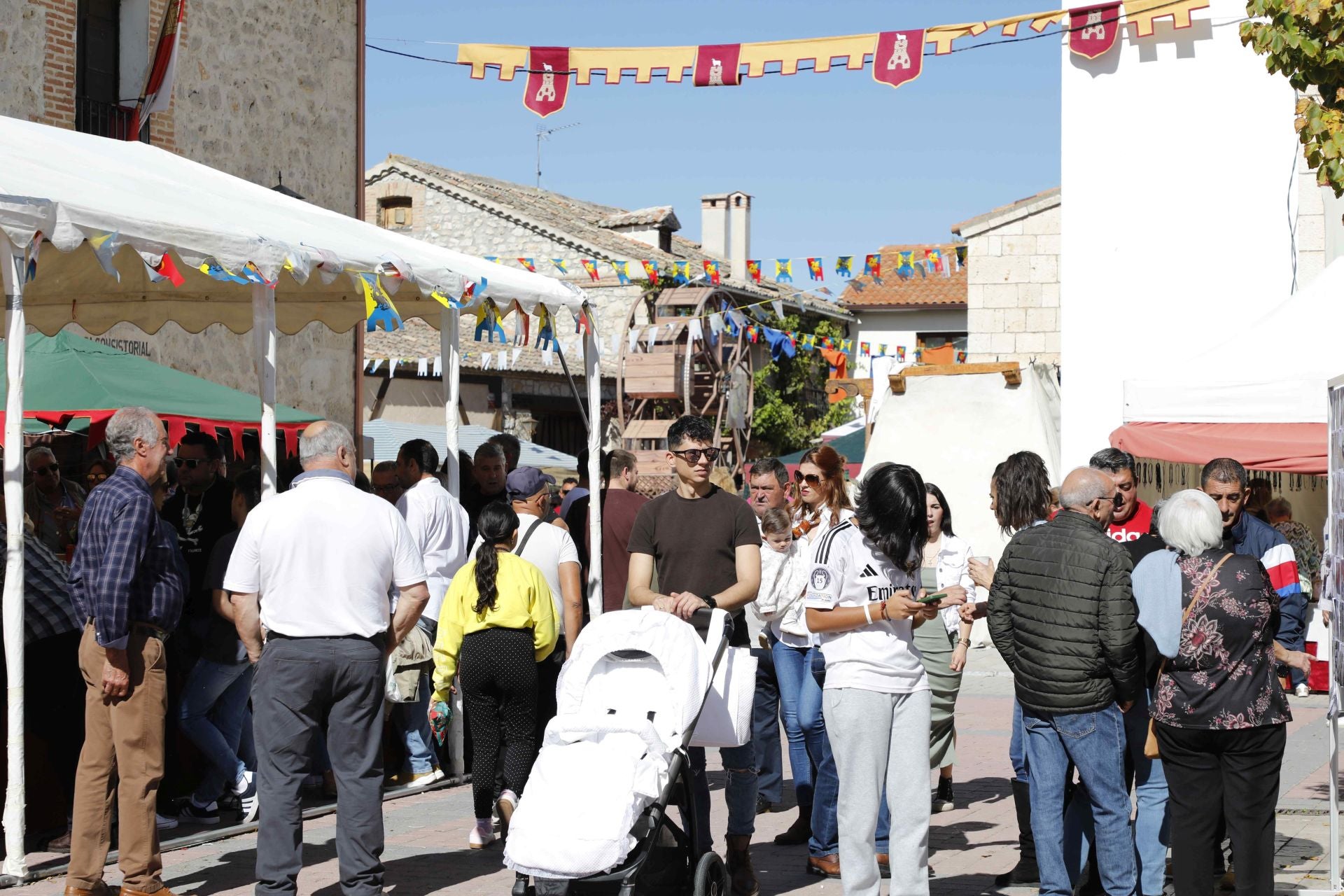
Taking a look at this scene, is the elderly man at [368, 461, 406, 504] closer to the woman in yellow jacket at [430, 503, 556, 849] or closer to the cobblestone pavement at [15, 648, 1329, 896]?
the cobblestone pavement at [15, 648, 1329, 896]

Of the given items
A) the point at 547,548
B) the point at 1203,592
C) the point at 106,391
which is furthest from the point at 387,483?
the point at 1203,592

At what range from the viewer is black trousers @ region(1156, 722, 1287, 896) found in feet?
18.5

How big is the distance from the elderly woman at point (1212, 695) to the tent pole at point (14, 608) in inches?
183

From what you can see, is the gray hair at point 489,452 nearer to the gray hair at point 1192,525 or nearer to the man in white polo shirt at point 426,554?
the man in white polo shirt at point 426,554

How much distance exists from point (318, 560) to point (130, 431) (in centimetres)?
92

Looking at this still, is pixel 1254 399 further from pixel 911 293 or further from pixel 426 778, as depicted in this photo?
pixel 911 293

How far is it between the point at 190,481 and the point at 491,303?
2.18 meters

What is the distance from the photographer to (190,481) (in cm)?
819

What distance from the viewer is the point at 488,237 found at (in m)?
36.0

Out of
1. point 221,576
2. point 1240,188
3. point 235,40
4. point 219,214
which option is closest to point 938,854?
point 221,576

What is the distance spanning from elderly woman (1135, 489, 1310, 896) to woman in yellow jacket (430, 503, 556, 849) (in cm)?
282

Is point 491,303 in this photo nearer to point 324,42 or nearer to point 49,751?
point 49,751

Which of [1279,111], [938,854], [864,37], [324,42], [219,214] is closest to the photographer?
[938,854]

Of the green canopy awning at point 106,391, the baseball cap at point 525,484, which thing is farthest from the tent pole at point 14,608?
the green canopy awning at point 106,391
